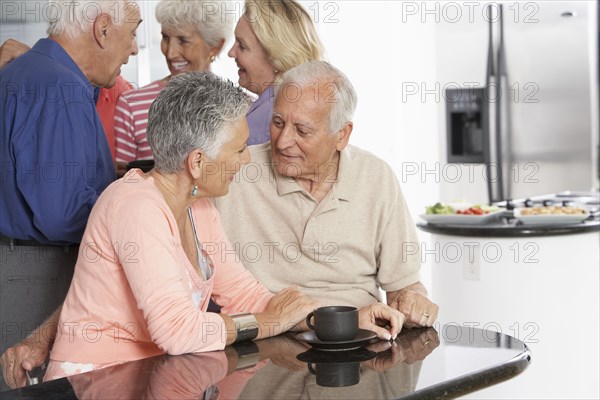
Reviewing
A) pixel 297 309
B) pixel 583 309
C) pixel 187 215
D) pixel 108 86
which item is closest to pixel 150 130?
pixel 187 215

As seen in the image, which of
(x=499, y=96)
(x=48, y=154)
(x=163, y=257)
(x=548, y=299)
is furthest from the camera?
(x=499, y=96)

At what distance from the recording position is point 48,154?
96.4 inches

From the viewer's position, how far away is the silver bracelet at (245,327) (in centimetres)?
205

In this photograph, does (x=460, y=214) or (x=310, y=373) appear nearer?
(x=310, y=373)

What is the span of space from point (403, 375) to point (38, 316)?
1.29 metres

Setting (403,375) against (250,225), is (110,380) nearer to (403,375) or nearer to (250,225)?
(403,375)

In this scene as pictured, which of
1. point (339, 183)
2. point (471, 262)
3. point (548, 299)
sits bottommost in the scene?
point (548, 299)

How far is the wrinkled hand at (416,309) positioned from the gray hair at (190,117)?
645 mm

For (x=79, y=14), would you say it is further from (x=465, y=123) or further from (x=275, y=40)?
(x=465, y=123)

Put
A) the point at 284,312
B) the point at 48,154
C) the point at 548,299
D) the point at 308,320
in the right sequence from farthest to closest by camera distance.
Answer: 1. the point at 548,299
2. the point at 48,154
3. the point at 284,312
4. the point at 308,320

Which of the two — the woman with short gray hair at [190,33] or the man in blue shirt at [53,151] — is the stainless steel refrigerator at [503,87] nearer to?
the woman with short gray hair at [190,33]

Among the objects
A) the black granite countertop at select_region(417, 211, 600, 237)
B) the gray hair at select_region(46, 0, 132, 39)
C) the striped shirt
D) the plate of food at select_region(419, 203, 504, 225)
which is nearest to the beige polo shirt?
the striped shirt

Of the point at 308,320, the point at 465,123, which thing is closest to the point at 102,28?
the point at 308,320

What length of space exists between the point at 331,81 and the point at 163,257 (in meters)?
0.83
